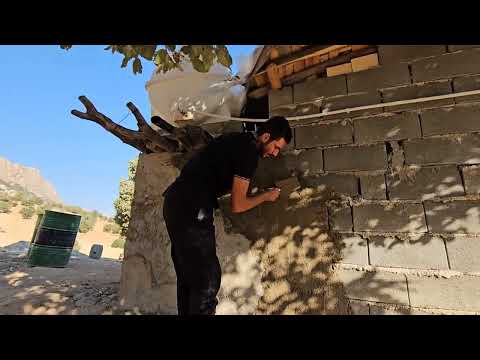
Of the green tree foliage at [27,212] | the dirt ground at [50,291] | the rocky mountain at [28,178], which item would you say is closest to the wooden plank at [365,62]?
the dirt ground at [50,291]

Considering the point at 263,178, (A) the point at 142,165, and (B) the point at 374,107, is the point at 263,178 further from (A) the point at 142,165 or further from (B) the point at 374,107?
(A) the point at 142,165

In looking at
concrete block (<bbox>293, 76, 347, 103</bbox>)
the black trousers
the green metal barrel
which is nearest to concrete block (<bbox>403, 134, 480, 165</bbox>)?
concrete block (<bbox>293, 76, 347, 103</bbox>)

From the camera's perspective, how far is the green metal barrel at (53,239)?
596 cm

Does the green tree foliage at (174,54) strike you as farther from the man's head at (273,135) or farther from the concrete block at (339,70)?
the concrete block at (339,70)

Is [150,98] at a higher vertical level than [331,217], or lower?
higher

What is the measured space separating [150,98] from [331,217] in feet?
7.72

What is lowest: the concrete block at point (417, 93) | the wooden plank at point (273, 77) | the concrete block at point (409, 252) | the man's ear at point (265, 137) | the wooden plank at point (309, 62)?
the concrete block at point (409, 252)

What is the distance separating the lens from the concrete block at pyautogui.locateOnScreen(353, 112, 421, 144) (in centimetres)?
247

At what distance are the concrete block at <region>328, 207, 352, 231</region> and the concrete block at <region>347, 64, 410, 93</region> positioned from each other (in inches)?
42.9

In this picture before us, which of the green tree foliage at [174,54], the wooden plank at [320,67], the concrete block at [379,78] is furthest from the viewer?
the wooden plank at [320,67]

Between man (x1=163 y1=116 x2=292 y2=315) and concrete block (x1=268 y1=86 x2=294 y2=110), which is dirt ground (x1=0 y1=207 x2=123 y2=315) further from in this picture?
concrete block (x1=268 y1=86 x2=294 y2=110)

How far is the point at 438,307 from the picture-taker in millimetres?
2115
